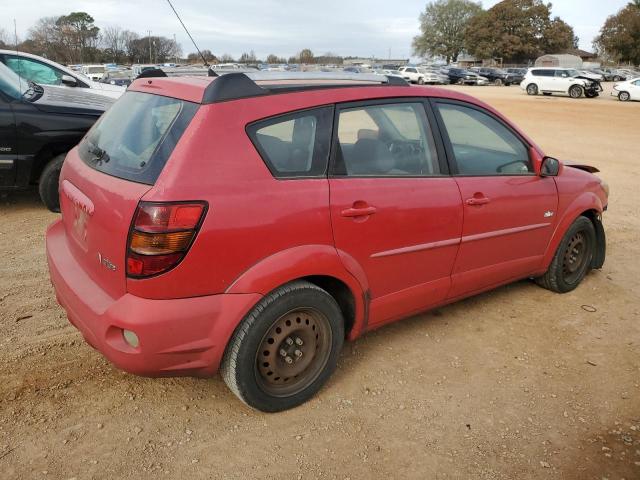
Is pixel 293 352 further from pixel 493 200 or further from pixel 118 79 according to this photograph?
pixel 118 79

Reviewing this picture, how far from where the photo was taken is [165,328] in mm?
2418

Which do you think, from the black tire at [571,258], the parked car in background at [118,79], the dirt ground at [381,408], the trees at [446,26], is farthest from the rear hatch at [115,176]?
the trees at [446,26]

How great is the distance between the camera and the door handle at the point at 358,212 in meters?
2.84

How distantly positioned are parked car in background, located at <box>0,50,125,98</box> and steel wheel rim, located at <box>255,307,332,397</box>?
6.31 m

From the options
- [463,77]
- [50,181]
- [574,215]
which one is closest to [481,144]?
[574,215]

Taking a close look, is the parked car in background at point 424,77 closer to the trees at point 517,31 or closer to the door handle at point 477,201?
the door handle at point 477,201

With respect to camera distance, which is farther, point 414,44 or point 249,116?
point 414,44

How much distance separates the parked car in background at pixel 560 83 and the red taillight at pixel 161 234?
3510cm

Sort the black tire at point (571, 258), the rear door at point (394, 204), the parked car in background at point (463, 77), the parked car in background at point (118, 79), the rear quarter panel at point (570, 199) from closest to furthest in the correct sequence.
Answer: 1. the rear door at point (394, 204)
2. the rear quarter panel at point (570, 199)
3. the black tire at point (571, 258)
4. the parked car in background at point (118, 79)
5. the parked car in background at point (463, 77)

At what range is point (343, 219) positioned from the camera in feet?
9.31

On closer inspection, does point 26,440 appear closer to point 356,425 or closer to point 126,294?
point 126,294

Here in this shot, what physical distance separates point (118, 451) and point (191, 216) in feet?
3.86

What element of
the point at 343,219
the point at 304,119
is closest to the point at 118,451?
the point at 343,219

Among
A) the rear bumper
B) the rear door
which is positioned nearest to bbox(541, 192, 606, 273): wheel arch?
the rear door
